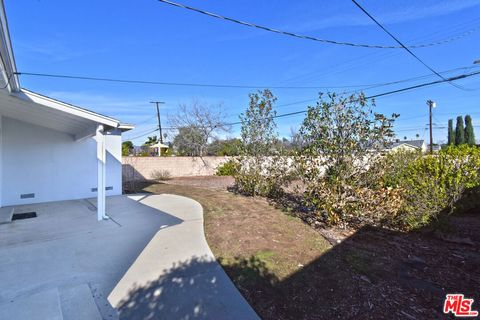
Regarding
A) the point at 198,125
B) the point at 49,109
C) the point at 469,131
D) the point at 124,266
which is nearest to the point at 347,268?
the point at 124,266

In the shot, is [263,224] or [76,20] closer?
[263,224]

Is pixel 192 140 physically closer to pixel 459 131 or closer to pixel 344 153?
pixel 344 153

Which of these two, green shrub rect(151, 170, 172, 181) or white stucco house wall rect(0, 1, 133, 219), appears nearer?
white stucco house wall rect(0, 1, 133, 219)

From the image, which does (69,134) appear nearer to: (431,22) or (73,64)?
(73,64)

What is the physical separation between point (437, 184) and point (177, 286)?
233 inches

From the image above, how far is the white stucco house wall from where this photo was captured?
18.6ft

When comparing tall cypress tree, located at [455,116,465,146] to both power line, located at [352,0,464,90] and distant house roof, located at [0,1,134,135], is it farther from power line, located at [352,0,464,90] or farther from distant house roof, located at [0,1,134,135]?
distant house roof, located at [0,1,134,135]

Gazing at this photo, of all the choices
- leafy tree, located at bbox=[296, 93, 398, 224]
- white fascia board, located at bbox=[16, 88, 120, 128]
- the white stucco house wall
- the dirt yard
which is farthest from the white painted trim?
leafy tree, located at bbox=[296, 93, 398, 224]

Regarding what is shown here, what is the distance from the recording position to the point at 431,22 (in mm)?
8094

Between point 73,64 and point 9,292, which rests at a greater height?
Result: point 73,64

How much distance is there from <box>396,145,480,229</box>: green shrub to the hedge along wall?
12.9 meters

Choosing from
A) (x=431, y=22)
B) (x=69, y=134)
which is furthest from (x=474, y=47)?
(x=69, y=134)

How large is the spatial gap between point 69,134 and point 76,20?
3466 mm

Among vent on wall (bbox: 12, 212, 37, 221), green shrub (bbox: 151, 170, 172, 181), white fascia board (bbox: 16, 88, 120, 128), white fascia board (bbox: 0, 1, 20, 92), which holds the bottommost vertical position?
vent on wall (bbox: 12, 212, 37, 221)
